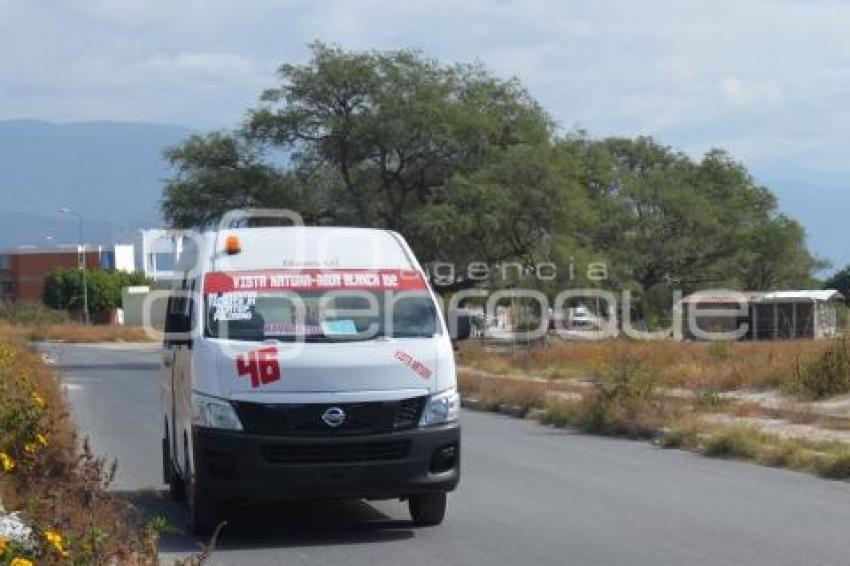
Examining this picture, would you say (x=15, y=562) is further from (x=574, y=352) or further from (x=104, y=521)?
(x=574, y=352)

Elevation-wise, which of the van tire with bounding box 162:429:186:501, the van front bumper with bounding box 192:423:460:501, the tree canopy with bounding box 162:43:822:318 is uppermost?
the tree canopy with bounding box 162:43:822:318

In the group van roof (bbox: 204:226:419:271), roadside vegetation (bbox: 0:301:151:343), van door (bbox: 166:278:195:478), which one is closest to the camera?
van door (bbox: 166:278:195:478)

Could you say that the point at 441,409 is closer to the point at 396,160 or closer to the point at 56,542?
the point at 56,542

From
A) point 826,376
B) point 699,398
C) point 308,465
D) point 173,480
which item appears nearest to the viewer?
point 308,465

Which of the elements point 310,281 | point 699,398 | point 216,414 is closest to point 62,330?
point 699,398

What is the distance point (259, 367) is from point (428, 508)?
1.86 metres

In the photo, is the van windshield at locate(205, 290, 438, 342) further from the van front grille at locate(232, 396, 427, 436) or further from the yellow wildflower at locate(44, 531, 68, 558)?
the yellow wildflower at locate(44, 531, 68, 558)

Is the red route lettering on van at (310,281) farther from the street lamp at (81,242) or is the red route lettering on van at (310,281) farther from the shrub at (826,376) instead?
the street lamp at (81,242)

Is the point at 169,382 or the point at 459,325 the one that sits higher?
the point at 459,325

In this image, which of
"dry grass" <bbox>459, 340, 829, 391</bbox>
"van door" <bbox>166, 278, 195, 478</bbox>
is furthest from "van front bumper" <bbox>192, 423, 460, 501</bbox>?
"dry grass" <bbox>459, 340, 829, 391</bbox>

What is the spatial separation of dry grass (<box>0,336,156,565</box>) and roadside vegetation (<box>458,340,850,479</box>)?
7.57 m

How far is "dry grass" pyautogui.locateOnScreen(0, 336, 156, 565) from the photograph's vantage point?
6.62 metres

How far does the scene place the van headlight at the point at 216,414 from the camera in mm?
9766

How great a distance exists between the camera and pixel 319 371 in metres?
9.83
